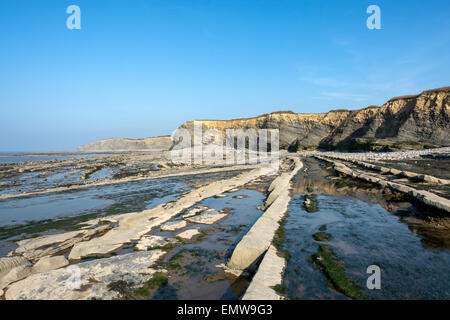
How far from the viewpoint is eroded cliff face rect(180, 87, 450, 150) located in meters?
35.9

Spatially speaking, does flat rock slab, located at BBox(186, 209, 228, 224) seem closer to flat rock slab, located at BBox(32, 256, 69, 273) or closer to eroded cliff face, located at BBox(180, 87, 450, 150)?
flat rock slab, located at BBox(32, 256, 69, 273)

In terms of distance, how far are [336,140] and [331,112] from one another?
1320 centimetres

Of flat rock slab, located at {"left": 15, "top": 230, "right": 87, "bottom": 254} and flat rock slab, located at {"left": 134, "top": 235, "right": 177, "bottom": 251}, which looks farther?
flat rock slab, located at {"left": 15, "top": 230, "right": 87, "bottom": 254}

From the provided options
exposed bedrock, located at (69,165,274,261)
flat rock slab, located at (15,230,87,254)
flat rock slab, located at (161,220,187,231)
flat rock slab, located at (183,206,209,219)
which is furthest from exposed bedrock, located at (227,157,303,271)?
flat rock slab, located at (15,230,87,254)

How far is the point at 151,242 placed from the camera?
24.1ft

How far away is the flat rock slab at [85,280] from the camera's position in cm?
442

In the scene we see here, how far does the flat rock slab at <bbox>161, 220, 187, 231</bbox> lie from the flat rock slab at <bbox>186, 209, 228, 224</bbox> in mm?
424

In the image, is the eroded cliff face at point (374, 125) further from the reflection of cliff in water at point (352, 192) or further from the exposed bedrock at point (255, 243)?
the exposed bedrock at point (255, 243)

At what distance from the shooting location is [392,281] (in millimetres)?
4516

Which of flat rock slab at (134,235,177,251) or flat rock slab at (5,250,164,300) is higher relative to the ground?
flat rock slab at (5,250,164,300)

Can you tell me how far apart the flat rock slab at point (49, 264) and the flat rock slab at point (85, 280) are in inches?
25.6

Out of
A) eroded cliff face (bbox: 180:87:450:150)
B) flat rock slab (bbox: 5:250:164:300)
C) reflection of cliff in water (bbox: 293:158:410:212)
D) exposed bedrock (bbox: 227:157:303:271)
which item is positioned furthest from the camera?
eroded cliff face (bbox: 180:87:450:150)

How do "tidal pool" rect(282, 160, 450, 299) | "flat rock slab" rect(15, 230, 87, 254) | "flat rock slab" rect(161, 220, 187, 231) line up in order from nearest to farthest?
"tidal pool" rect(282, 160, 450, 299) < "flat rock slab" rect(15, 230, 87, 254) < "flat rock slab" rect(161, 220, 187, 231)

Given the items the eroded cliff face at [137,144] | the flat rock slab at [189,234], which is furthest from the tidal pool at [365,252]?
the eroded cliff face at [137,144]
